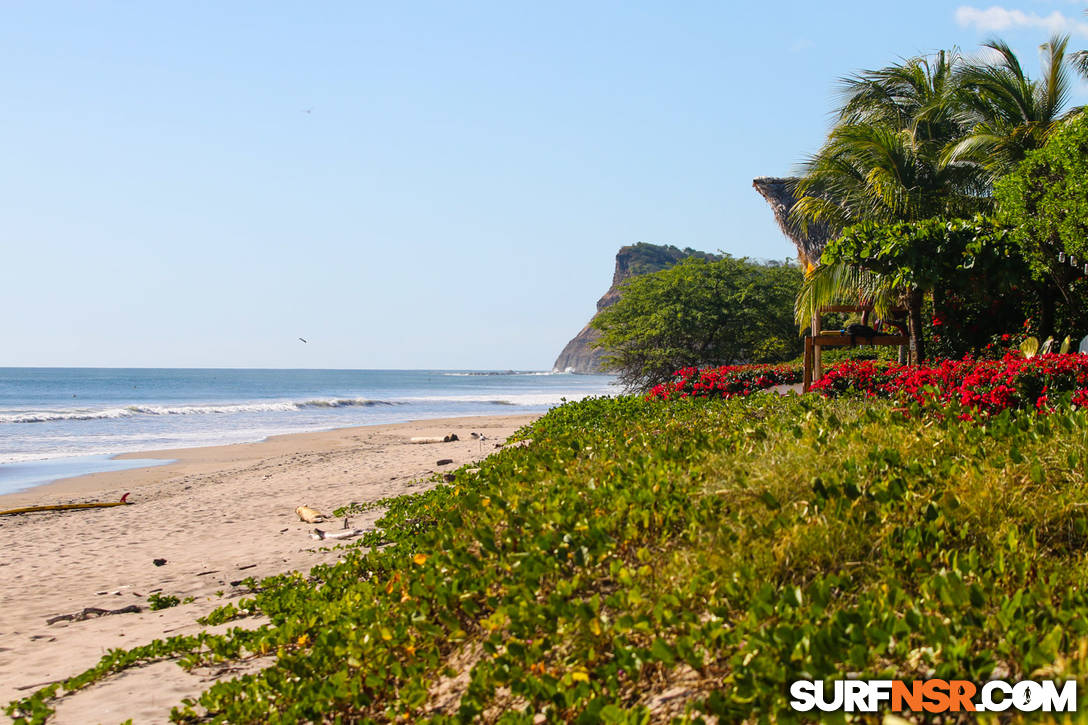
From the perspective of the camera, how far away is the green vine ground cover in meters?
2.62

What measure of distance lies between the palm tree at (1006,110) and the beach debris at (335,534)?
15403mm

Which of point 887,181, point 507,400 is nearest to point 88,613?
point 887,181

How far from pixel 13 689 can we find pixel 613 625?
3.62 m

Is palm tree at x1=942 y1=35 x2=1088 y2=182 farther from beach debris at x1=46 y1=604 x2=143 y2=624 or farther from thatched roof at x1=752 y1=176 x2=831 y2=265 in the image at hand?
beach debris at x1=46 y1=604 x2=143 y2=624

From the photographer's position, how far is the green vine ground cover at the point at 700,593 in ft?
8.61

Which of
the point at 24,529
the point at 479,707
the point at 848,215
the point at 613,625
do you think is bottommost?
the point at 24,529

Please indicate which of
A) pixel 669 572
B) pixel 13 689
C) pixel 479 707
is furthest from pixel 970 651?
pixel 13 689

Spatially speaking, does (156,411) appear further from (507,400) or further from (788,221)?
(788,221)

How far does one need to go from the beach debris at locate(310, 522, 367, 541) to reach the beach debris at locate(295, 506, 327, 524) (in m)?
0.83

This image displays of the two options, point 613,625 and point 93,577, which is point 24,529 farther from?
point 613,625

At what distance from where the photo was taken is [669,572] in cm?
341

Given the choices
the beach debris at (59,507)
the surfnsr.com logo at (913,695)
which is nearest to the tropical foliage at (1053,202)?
the surfnsr.com logo at (913,695)

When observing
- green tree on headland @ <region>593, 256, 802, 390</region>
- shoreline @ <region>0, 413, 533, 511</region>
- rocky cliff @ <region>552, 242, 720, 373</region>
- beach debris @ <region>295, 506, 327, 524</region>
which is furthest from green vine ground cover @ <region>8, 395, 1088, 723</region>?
rocky cliff @ <region>552, 242, 720, 373</region>

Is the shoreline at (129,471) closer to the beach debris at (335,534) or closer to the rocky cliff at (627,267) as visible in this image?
the beach debris at (335,534)
